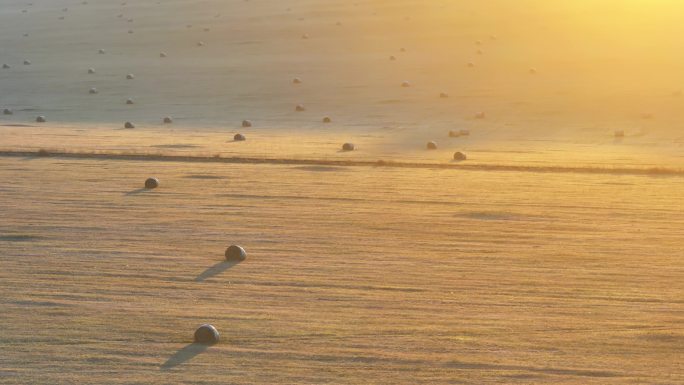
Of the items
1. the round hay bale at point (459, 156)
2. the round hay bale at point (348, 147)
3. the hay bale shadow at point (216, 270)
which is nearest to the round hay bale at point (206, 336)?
the hay bale shadow at point (216, 270)

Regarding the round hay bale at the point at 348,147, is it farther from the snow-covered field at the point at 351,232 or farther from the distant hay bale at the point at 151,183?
Answer: the distant hay bale at the point at 151,183

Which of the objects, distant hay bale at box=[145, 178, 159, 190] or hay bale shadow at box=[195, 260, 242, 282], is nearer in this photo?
hay bale shadow at box=[195, 260, 242, 282]

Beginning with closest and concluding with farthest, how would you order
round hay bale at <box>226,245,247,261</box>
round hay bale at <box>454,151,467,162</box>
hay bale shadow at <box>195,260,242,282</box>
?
hay bale shadow at <box>195,260,242,282</box>
round hay bale at <box>226,245,247,261</box>
round hay bale at <box>454,151,467,162</box>

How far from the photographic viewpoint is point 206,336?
3918mm

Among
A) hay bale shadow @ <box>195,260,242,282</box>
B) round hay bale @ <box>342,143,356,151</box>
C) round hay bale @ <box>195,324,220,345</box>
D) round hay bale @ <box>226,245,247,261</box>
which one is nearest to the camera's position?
round hay bale @ <box>195,324,220,345</box>

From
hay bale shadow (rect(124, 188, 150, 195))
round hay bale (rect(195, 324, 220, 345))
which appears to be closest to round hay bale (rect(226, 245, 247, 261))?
round hay bale (rect(195, 324, 220, 345))

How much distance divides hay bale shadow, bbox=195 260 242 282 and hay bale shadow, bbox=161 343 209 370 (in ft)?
3.14

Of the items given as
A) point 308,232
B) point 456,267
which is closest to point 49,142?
point 308,232

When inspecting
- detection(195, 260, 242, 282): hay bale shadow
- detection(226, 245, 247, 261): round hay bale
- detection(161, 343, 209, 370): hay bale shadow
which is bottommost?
detection(161, 343, 209, 370): hay bale shadow

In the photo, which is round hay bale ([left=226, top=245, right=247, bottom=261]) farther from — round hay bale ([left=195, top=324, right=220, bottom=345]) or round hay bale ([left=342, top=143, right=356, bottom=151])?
round hay bale ([left=342, top=143, right=356, bottom=151])

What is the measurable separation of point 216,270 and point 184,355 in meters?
1.22

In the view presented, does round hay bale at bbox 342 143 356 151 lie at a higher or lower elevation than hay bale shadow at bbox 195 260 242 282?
higher

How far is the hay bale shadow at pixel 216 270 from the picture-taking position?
4891 millimetres

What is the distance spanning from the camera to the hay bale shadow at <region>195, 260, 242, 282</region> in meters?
4.89
